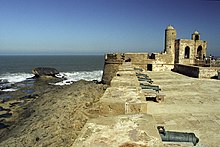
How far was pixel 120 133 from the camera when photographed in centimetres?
177

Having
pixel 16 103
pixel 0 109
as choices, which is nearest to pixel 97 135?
pixel 0 109

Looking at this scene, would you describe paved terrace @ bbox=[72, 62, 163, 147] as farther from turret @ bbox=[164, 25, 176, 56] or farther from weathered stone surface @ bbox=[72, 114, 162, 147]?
turret @ bbox=[164, 25, 176, 56]

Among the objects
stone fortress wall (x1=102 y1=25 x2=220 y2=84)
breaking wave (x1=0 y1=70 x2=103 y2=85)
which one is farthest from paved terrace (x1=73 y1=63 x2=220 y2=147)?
breaking wave (x1=0 y1=70 x2=103 y2=85)

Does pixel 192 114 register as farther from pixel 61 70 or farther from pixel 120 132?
pixel 61 70

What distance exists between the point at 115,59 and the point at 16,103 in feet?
33.2

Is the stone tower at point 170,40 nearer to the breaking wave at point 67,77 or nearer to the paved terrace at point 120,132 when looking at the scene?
the breaking wave at point 67,77

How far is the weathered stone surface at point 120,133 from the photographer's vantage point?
5.27ft

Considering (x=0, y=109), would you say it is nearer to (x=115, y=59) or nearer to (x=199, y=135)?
(x=115, y=59)

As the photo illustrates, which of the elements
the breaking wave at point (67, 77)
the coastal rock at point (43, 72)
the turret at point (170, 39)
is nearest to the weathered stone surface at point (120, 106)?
the turret at point (170, 39)

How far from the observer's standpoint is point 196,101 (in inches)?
257

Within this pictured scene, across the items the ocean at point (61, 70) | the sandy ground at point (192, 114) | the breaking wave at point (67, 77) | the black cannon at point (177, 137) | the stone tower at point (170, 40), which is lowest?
the breaking wave at point (67, 77)

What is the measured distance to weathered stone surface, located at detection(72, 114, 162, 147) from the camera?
5.27 feet

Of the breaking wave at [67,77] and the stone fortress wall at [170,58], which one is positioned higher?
the stone fortress wall at [170,58]

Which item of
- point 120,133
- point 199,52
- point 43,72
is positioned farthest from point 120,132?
point 43,72
